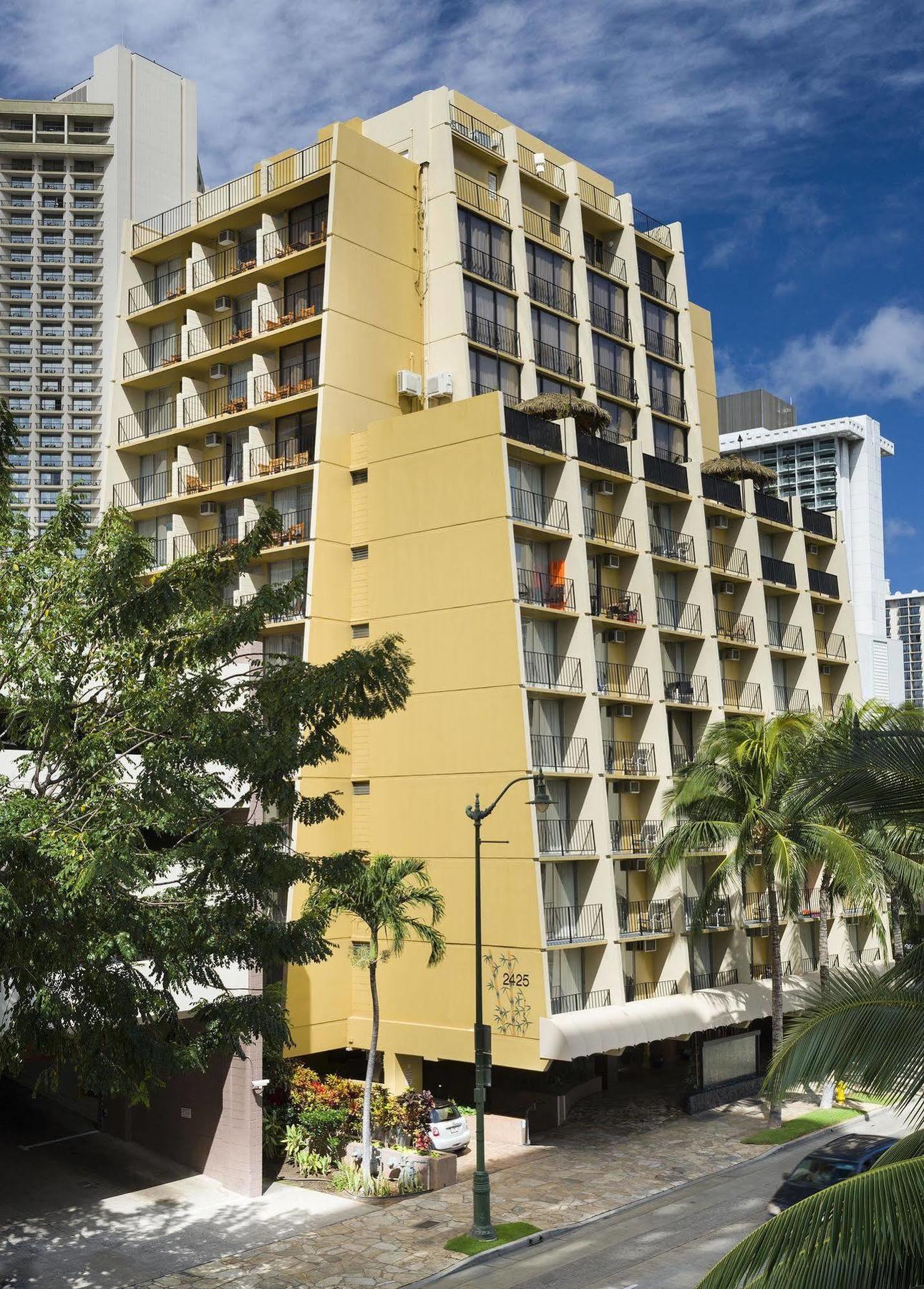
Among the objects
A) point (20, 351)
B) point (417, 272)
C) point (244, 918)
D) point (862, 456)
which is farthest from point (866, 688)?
point (244, 918)

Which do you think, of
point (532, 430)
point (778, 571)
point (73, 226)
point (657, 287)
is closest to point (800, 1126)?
point (532, 430)

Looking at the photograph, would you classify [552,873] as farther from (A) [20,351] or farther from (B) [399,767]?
(A) [20,351]

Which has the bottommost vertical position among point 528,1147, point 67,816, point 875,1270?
point 528,1147

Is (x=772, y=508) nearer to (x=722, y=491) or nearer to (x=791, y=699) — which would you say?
(x=722, y=491)

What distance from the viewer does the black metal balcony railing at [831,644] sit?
53562mm

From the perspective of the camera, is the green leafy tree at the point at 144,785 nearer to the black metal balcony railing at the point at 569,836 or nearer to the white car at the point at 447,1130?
the white car at the point at 447,1130

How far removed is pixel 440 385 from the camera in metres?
41.8

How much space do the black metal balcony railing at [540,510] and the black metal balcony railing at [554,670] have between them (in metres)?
3.81

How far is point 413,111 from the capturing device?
1730 inches

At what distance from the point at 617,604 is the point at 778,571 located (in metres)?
11.3

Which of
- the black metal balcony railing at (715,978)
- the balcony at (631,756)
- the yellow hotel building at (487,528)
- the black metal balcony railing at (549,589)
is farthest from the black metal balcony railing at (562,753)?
the black metal balcony railing at (715,978)

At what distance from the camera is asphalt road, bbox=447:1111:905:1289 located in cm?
2391

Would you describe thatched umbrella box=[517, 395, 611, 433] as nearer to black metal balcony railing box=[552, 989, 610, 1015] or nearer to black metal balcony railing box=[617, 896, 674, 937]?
black metal balcony railing box=[617, 896, 674, 937]

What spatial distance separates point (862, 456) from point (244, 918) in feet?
394
